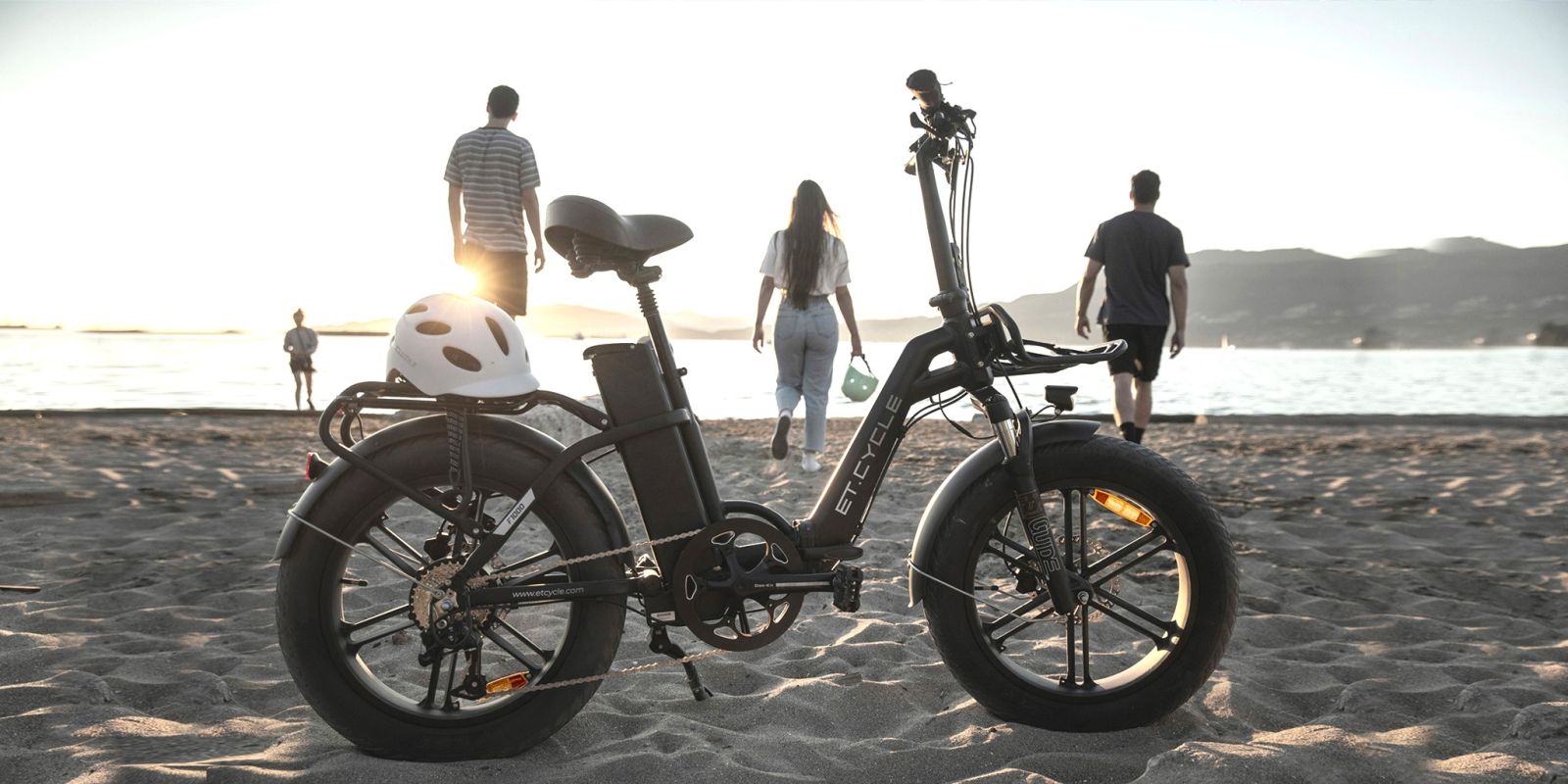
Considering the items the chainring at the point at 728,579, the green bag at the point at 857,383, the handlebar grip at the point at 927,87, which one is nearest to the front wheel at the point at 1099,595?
the chainring at the point at 728,579

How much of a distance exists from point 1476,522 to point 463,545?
6.32 meters

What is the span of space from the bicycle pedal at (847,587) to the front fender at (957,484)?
0.17 m

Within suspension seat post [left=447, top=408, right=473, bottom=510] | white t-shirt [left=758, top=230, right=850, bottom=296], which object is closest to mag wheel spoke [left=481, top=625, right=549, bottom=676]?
suspension seat post [left=447, top=408, right=473, bottom=510]

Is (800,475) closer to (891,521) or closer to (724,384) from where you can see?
(891,521)

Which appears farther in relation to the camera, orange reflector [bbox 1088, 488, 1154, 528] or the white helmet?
orange reflector [bbox 1088, 488, 1154, 528]

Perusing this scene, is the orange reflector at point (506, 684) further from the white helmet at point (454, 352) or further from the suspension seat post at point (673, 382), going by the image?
the white helmet at point (454, 352)

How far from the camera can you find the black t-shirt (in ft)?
20.9

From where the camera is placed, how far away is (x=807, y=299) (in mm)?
6723

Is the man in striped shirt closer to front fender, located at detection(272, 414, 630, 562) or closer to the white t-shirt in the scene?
the white t-shirt

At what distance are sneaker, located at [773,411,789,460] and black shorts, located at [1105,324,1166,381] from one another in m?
2.55

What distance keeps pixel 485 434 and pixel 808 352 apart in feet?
15.2

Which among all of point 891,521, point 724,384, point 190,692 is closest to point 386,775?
point 190,692

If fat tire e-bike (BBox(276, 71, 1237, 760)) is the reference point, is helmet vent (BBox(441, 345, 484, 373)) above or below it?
Answer: above

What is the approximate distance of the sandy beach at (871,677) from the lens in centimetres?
232
